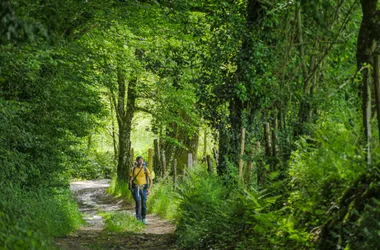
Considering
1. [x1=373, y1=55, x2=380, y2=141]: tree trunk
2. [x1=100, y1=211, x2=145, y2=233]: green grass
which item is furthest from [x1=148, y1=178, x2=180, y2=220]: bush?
[x1=373, y1=55, x2=380, y2=141]: tree trunk

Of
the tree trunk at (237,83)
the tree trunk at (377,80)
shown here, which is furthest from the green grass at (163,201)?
the tree trunk at (377,80)

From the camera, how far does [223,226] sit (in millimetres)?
10523

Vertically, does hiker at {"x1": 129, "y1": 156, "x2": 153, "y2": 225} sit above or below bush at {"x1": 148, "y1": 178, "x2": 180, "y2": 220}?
above

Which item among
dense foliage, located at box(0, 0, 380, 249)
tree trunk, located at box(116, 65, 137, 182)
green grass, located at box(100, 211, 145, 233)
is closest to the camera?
dense foliage, located at box(0, 0, 380, 249)

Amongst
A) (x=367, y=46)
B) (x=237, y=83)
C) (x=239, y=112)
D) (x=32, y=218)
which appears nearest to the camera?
(x=367, y=46)

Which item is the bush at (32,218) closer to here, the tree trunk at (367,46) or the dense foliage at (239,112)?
the dense foliage at (239,112)

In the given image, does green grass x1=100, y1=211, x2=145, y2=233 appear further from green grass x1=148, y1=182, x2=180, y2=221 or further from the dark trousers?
green grass x1=148, y1=182, x2=180, y2=221

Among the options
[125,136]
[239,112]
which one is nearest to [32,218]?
[239,112]

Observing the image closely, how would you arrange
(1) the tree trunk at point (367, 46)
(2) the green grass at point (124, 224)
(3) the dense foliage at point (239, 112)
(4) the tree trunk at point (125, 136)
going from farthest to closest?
(4) the tree trunk at point (125, 136) < (2) the green grass at point (124, 224) < (1) the tree trunk at point (367, 46) < (3) the dense foliage at point (239, 112)

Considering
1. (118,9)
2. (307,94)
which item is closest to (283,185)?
(307,94)

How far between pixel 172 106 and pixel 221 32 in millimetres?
11838

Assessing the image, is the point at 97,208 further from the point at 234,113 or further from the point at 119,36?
the point at 234,113

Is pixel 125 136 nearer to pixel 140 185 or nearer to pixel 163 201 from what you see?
pixel 163 201

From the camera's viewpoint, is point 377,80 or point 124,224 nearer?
point 377,80
